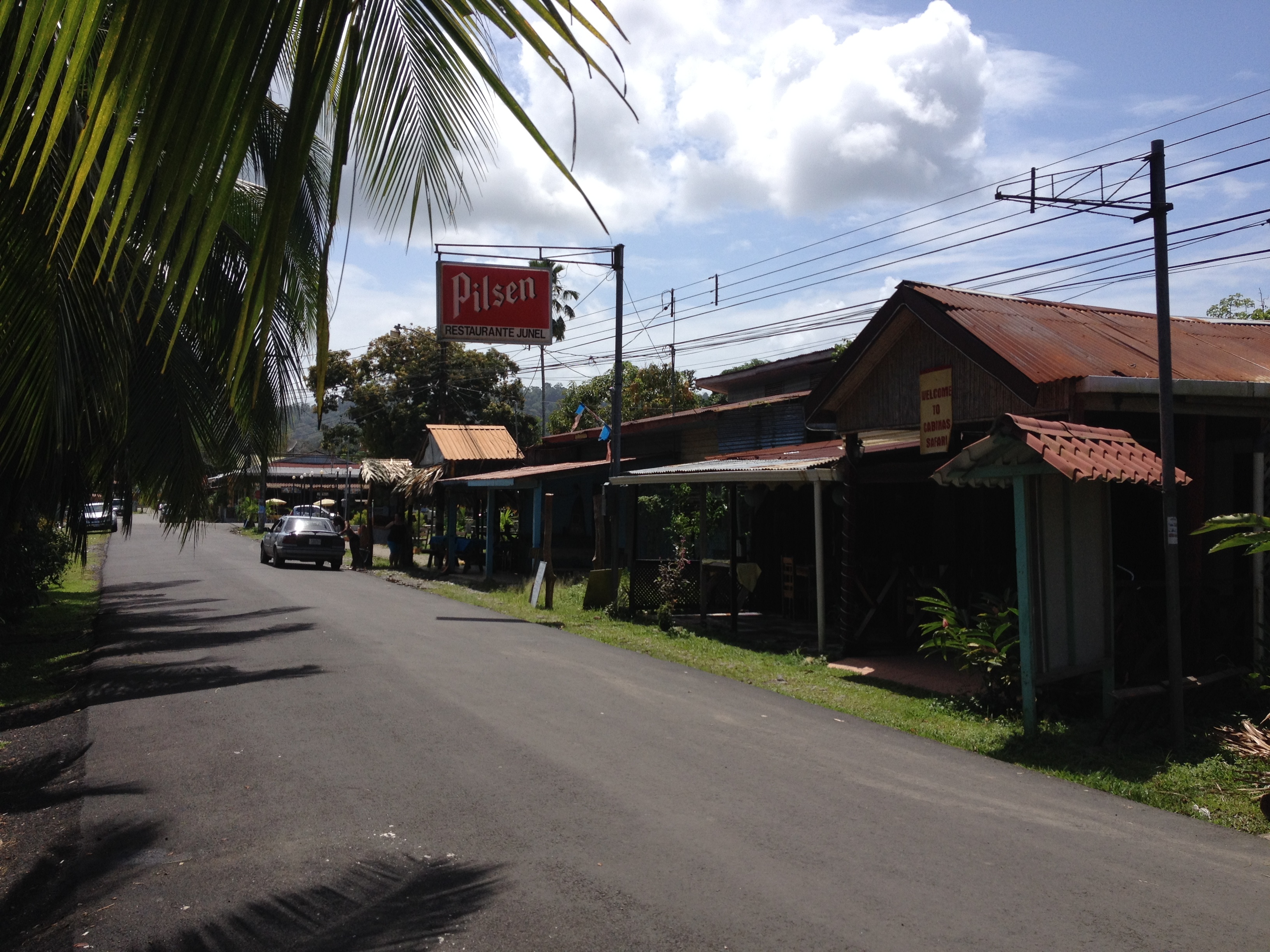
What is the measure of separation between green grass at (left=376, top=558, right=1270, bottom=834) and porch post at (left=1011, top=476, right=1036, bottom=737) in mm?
439

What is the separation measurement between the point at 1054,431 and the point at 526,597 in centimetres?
1354

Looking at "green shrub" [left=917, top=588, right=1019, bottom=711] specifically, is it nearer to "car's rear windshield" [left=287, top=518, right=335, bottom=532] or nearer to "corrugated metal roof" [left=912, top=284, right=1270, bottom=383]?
"corrugated metal roof" [left=912, top=284, right=1270, bottom=383]

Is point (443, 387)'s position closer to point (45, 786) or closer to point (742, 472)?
point (742, 472)

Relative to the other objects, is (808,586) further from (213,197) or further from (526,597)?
(213,197)

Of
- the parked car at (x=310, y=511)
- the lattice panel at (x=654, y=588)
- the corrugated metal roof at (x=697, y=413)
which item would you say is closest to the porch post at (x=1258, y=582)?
the lattice panel at (x=654, y=588)

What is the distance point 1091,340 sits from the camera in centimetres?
1020

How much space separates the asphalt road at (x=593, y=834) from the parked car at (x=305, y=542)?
1824 centimetres

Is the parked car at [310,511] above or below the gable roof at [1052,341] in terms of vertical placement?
below

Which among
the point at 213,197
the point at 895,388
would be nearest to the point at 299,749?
the point at 213,197

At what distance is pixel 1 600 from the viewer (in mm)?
14844

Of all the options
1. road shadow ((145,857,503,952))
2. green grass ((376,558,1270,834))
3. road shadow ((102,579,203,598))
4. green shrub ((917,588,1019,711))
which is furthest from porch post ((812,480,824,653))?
road shadow ((102,579,203,598))

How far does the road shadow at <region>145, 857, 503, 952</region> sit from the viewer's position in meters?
4.18

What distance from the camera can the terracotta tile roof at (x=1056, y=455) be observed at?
7.36 m

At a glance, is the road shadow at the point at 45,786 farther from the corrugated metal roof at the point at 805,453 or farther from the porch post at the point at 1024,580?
the corrugated metal roof at the point at 805,453
